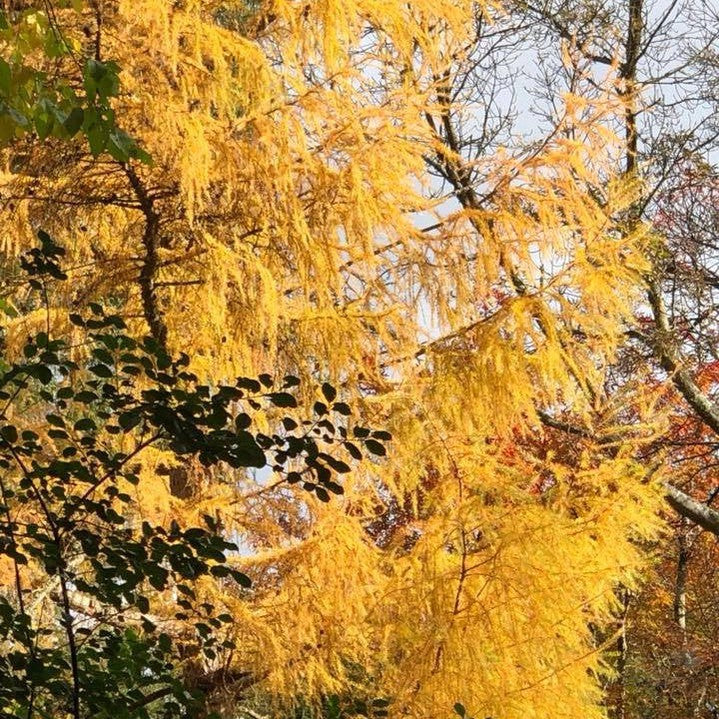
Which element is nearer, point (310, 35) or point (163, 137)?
point (163, 137)

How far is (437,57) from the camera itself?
3.97m

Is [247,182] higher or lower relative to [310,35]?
lower

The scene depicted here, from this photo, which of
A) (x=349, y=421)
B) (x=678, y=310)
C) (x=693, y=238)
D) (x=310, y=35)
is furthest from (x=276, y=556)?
(x=693, y=238)

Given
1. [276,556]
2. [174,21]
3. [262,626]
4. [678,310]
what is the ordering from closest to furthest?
1. [174,21]
2. [262,626]
3. [276,556]
4. [678,310]

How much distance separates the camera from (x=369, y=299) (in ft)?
12.7

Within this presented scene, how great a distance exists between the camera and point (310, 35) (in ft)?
11.8

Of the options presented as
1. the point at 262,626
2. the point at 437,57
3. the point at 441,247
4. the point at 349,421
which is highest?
the point at 437,57

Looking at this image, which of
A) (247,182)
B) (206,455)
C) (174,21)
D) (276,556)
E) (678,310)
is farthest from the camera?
(678,310)

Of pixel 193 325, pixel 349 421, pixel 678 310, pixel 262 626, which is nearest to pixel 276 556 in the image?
pixel 262 626

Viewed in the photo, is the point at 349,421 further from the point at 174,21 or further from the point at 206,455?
the point at 206,455

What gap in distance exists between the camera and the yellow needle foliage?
11.3 feet

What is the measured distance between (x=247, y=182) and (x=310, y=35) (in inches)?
23.2

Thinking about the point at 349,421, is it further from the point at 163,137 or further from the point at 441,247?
the point at 163,137

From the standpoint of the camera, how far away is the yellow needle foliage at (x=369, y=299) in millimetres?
3459
